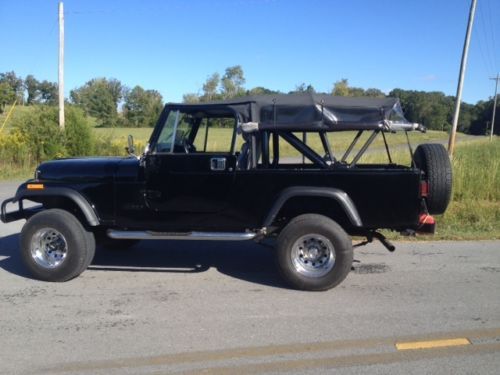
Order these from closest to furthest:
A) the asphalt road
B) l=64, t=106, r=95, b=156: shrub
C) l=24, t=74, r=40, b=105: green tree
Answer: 1. the asphalt road
2. l=64, t=106, r=95, b=156: shrub
3. l=24, t=74, r=40, b=105: green tree

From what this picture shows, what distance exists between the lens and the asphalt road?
3818 millimetres

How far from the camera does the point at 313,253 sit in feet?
18.7

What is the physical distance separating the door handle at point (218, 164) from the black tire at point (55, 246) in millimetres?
1731

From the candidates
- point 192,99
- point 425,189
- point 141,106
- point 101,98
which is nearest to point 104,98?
point 101,98

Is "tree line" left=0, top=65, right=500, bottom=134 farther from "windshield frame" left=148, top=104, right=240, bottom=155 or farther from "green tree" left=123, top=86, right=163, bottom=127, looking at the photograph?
"windshield frame" left=148, top=104, right=240, bottom=155

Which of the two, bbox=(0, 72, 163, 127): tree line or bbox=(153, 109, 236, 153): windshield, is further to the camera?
bbox=(0, 72, 163, 127): tree line

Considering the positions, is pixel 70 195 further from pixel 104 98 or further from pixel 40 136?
pixel 104 98

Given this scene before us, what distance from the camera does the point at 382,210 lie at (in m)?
5.55

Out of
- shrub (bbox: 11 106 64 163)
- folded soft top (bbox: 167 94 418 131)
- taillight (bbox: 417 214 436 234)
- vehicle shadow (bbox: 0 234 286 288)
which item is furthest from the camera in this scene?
shrub (bbox: 11 106 64 163)

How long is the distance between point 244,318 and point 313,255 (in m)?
1.30

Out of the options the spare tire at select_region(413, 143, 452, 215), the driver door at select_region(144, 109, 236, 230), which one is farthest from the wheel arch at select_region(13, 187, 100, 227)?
the spare tire at select_region(413, 143, 452, 215)

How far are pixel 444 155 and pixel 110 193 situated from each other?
3870 millimetres

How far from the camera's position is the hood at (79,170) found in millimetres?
6078

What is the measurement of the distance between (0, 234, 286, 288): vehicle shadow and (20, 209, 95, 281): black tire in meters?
0.40
